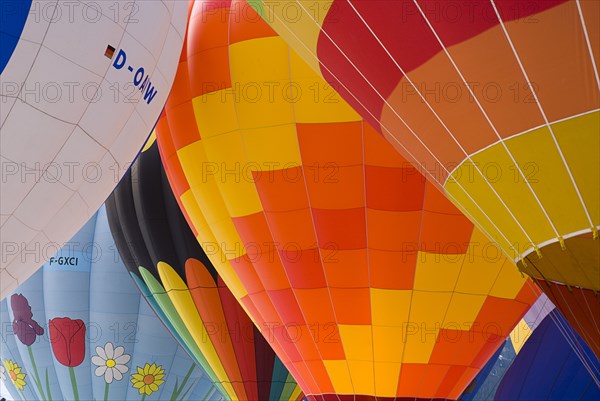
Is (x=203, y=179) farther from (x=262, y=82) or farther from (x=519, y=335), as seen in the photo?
(x=519, y=335)

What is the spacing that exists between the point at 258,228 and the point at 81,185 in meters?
1.44

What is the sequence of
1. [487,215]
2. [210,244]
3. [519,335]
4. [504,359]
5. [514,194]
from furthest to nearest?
[504,359] → [519,335] → [210,244] → [487,215] → [514,194]

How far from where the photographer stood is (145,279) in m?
7.48

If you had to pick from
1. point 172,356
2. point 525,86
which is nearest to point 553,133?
point 525,86

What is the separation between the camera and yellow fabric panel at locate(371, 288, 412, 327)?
5.49 meters

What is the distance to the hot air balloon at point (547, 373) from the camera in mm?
7672

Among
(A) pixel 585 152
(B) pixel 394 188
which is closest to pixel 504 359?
(B) pixel 394 188

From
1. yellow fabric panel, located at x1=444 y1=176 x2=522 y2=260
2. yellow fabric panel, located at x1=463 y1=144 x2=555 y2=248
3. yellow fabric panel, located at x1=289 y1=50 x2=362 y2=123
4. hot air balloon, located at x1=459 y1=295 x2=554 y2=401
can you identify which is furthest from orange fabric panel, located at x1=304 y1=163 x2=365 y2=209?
hot air balloon, located at x1=459 y1=295 x2=554 y2=401

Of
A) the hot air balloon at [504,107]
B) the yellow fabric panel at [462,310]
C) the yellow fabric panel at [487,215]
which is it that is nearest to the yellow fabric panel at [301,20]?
the hot air balloon at [504,107]

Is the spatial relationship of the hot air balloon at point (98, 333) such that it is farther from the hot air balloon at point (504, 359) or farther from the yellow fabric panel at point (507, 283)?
the yellow fabric panel at point (507, 283)

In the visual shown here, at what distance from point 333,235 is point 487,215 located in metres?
1.86

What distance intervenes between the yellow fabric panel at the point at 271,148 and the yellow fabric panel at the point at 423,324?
3.34 feet

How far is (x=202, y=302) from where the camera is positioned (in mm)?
7133

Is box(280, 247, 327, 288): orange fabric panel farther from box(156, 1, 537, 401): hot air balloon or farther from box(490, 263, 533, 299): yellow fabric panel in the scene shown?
box(490, 263, 533, 299): yellow fabric panel
